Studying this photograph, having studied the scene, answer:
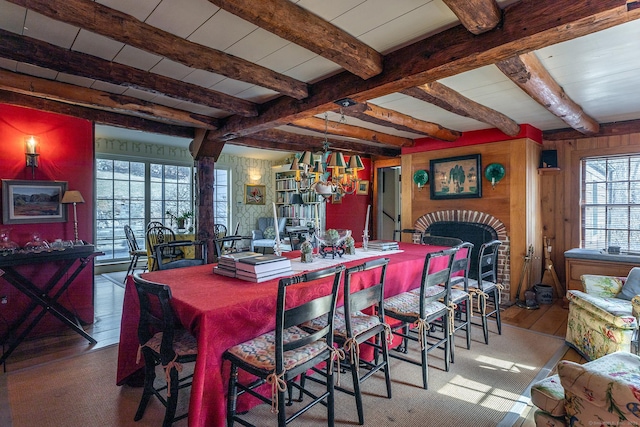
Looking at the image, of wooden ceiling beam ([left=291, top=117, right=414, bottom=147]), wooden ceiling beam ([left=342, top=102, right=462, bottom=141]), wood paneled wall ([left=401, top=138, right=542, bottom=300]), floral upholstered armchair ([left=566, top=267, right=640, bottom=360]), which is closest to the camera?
floral upholstered armchair ([left=566, top=267, right=640, bottom=360])

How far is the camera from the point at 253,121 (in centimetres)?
360

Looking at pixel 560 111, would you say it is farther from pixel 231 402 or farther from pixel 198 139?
pixel 198 139

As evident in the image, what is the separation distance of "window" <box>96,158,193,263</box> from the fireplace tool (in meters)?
6.46

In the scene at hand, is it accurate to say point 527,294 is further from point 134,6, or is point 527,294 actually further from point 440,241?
point 134,6

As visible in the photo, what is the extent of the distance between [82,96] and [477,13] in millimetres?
3211

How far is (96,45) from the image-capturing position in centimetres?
229

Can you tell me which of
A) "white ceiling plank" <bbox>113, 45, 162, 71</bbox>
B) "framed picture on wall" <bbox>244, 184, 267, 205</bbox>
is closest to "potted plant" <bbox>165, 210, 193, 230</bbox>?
"framed picture on wall" <bbox>244, 184, 267, 205</bbox>

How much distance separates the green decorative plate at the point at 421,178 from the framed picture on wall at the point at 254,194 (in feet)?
14.2

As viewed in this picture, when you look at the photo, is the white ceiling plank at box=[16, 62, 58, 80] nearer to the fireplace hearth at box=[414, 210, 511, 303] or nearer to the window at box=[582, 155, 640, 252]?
the fireplace hearth at box=[414, 210, 511, 303]

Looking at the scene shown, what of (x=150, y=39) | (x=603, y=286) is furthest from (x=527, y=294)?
(x=150, y=39)

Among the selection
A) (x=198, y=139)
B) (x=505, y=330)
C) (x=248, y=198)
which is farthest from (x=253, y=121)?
(x=248, y=198)

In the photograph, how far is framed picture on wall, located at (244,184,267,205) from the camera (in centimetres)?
831

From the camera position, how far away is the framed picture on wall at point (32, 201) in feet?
10.4

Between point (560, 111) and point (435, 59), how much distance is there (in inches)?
75.9
